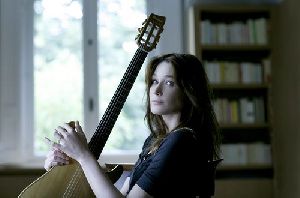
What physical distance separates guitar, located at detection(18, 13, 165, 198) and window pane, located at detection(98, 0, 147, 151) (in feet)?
6.14

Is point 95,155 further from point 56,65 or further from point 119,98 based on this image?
point 56,65

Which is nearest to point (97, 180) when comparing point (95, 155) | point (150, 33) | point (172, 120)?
point (95, 155)

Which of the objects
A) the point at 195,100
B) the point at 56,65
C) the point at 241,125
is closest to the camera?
the point at 195,100

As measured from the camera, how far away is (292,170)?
2.96 metres

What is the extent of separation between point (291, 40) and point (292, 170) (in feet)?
3.08

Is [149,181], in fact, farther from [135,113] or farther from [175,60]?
[135,113]

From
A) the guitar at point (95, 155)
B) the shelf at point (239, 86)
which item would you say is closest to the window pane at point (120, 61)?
the shelf at point (239, 86)

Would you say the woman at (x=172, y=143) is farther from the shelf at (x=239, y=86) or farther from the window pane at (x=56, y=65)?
the window pane at (x=56, y=65)

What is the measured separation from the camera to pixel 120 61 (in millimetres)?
3285

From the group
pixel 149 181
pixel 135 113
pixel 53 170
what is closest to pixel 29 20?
pixel 135 113

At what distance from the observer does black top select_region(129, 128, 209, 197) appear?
109 cm

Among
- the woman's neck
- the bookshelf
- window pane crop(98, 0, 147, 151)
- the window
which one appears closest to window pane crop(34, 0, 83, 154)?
the window

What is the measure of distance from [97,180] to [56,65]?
227cm

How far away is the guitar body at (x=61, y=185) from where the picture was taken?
49.0 inches
